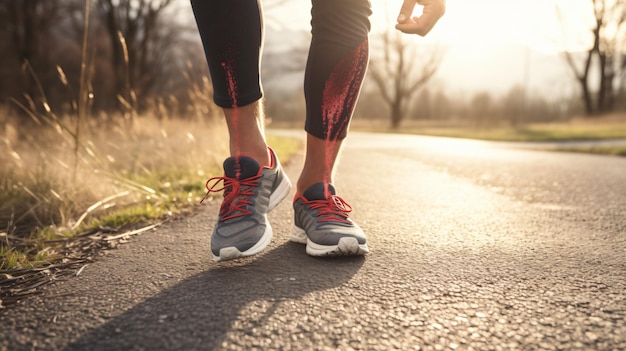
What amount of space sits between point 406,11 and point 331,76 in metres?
0.34

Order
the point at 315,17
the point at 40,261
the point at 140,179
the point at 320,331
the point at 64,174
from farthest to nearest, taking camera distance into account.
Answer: the point at 140,179 → the point at 64,174 → the point at 315,17 → the point at 40,261 → the point at 320,331

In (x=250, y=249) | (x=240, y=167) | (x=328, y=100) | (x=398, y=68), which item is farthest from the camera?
(x=398, y=68)

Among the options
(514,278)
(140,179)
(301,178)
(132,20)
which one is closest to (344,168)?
(140,179)

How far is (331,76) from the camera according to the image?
154 centimetres

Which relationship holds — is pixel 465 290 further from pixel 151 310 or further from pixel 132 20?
pixel 132 20

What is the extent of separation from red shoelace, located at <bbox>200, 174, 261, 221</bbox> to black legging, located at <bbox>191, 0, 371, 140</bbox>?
0.24m

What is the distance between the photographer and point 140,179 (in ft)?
11.0

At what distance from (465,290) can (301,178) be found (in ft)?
2.23

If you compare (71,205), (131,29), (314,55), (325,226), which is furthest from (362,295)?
(131,29)

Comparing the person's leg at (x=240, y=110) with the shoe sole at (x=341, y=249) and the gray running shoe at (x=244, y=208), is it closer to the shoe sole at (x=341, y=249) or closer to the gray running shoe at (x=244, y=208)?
the gray running shoe at (x=244, y=208)

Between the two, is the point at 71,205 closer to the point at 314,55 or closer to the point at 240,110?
the point at 240,110

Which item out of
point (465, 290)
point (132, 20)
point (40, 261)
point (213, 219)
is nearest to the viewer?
point (465, 290)

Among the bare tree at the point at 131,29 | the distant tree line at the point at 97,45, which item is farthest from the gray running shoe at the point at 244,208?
the bare tree at the point at 131,29

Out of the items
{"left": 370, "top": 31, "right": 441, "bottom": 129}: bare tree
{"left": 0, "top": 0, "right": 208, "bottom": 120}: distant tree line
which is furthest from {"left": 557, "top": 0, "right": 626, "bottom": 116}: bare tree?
{"left": 0, "top": 0, "right": 208, "bottom": 120}: distant tree line
